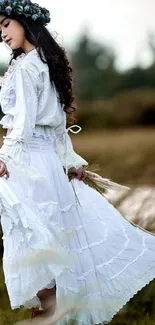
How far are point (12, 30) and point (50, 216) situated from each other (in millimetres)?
548

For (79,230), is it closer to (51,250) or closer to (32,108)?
(32,108)

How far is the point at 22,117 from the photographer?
6.30 ft

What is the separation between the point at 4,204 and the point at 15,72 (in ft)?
1.27

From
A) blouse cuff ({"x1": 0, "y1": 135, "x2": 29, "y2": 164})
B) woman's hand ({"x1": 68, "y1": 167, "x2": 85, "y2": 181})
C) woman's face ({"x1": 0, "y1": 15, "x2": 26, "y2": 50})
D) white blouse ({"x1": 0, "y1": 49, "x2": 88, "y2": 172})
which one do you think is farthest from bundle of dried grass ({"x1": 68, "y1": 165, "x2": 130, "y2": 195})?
woman's face ({"x1": 0, "y1": 15, "x2": 26, "y2": 50})

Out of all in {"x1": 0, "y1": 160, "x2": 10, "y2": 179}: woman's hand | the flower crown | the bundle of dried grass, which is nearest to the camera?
{"x1": 0, "y1": 160, "x2": 10, "y2": 179}: woman's hand

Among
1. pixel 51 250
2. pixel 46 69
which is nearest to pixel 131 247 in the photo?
pixel 46 69

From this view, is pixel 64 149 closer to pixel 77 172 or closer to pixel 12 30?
pixel 77 172

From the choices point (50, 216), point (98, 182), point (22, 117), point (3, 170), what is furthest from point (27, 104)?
point (98, 182)

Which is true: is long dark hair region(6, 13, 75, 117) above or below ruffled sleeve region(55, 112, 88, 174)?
above

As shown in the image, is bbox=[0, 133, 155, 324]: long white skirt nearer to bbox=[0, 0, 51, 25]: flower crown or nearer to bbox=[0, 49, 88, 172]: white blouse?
bbox=[0, 49, 88, 172]: white blouse

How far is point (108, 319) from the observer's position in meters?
2.11

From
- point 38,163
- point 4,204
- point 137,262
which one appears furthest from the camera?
point 137,262

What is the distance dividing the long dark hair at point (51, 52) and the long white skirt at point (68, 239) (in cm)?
17

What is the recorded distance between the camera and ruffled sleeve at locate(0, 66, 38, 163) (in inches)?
75.7
